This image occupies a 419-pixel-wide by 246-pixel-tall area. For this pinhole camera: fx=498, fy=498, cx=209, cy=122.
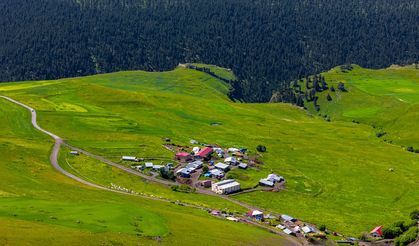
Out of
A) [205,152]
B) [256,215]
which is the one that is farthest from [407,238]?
[205,152]

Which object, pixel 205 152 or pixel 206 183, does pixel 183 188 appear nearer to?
pixel 206 183

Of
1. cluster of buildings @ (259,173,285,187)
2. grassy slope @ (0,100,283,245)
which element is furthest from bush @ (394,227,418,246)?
cluster of buildings @ (259,173,285,187)

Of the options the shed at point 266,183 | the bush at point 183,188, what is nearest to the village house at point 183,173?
the bush at point 183,188

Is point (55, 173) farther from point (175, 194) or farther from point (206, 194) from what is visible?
point (206, 194)

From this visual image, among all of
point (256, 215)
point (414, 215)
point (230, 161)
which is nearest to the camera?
point (256, 215)

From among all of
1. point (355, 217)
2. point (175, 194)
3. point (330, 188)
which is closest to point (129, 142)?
point (175, 194)

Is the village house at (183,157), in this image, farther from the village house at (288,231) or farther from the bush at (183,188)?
the village house at (288,231)

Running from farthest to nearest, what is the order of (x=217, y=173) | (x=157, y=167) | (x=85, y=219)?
1. (x=217, y=173)
2. (x=157, y=167)
3. (x=85, y=219)
